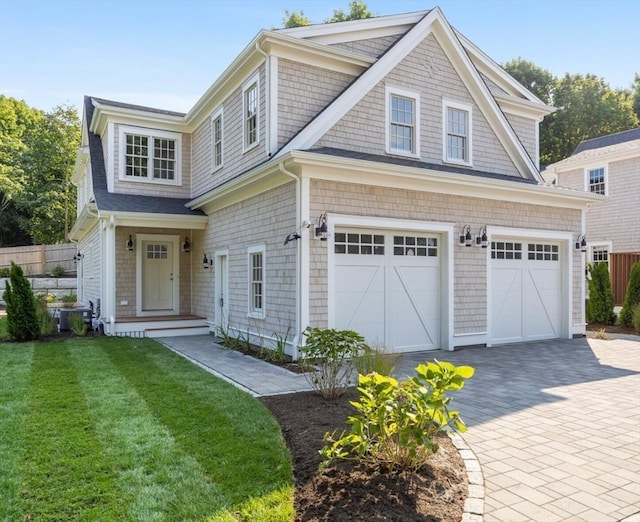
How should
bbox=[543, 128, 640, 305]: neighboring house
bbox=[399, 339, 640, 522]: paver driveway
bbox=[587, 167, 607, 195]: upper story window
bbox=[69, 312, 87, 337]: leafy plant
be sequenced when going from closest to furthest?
1. bbox=[399, 339, 640, 522]: paver driveway
2. bbox=[69, 312, 87, 337]: leafy plant
3. bbox=[543, 128, 640, 305]: neighboring house
4. bbox=[587, 167, 607, 195]: upper story window

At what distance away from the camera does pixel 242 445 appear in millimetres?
4348

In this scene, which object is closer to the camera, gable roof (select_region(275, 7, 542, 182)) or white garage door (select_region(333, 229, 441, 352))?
white garage door (select_region(333, 229, 441, 352))

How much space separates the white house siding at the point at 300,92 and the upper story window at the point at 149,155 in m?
5.86

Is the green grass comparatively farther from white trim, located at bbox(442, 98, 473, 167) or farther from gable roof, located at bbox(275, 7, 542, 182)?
white trim, located at bbox(442, 98, 473, 167)

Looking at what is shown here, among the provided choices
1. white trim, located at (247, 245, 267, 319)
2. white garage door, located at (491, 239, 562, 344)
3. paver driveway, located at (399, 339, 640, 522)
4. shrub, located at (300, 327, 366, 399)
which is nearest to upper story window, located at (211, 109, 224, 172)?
white trim, located at (247, 245, 267, 319)

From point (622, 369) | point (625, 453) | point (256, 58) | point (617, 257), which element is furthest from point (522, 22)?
point (625, 453)

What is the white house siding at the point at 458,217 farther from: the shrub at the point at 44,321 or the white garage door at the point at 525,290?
the shrub at the point at 44,321

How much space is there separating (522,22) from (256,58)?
682 cm

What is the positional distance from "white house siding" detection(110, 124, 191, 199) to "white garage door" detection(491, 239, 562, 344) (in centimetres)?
924

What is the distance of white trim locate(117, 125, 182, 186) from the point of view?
1377 centimetres

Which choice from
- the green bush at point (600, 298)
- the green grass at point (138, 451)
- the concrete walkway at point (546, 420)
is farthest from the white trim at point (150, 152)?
the green bush at point (600, 298)

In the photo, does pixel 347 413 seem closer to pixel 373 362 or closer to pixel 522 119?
pixel 373 362

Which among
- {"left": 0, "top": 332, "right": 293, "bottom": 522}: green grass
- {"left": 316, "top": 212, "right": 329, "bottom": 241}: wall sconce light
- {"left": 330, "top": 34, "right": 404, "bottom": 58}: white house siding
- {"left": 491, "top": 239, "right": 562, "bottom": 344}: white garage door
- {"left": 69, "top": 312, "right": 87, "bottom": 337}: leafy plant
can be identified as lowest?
{"left": 0, "top": 332, "right": 293, "bottom": 522}: green grass

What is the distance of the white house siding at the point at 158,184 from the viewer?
541 inches
